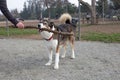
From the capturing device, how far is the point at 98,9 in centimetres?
5238

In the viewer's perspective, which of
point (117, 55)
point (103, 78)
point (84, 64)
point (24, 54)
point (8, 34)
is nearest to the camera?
point (103, 78)

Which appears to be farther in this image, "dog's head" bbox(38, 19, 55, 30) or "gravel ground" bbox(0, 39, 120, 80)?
"dog's head" bbox(38, 19, 55, 30)

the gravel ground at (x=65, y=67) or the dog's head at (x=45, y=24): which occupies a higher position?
the dog's head at (x=45, y=24)

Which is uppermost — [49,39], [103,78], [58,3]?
[58,3]

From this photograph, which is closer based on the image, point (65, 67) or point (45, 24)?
point (45, 24)

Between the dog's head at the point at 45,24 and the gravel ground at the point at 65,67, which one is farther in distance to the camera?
the dog's head at the point at 45,24

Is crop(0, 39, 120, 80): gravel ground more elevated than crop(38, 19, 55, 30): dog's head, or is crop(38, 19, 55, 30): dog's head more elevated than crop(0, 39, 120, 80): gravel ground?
crop(38, 19, 55, 30): dog's head

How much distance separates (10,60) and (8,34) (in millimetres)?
9870

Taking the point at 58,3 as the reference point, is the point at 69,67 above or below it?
below

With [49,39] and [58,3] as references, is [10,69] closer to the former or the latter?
[49,39]

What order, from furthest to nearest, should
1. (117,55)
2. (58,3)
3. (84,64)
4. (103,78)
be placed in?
(58,3) < (117,55) < (84,64) < (103,78)

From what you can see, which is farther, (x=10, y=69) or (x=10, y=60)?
(x=10, y=60)

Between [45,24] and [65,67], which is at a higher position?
[45,24]

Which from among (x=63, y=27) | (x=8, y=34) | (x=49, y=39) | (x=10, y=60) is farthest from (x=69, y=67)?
(x=8, y=34)
